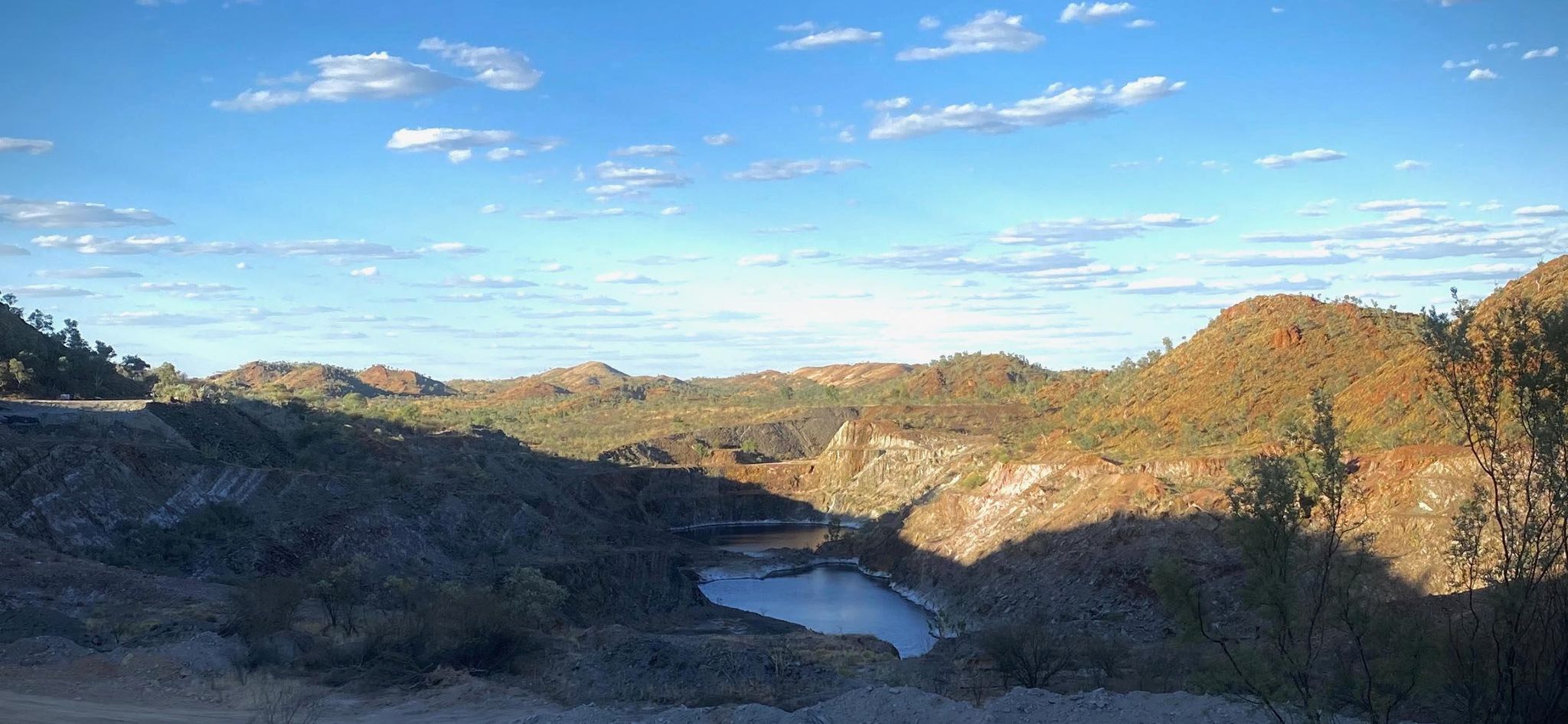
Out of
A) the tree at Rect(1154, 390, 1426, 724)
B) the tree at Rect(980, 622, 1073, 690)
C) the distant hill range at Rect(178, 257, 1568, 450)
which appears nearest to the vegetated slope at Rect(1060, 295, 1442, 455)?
the distant hill range at Rect(178, 257, 1568, 450)

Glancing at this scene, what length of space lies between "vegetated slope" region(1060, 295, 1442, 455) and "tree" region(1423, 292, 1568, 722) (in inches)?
902

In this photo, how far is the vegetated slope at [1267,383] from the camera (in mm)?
38219

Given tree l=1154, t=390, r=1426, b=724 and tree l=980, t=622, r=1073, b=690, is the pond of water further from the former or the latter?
tree l=1154, t=390, r=1426, b=724

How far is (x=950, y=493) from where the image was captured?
5547 cm

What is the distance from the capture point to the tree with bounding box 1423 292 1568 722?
511 inches

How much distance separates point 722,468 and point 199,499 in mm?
60260

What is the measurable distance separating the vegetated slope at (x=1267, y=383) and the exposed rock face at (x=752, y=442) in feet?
164

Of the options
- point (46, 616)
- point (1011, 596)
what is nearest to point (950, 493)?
point (1011, 596)

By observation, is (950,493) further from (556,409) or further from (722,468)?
(556,409)

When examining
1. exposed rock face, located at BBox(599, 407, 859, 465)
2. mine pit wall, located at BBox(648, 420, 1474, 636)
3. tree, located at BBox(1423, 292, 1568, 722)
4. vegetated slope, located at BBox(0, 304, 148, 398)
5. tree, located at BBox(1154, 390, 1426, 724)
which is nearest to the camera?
tree, located at BBox(1423, 292, 1568, 722)

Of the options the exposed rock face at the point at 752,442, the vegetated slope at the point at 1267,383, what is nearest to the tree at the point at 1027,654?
the vegetated slope at the point at 1267,383

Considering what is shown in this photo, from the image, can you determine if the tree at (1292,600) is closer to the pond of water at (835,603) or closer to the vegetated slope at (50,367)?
the pond of water at (835,603)

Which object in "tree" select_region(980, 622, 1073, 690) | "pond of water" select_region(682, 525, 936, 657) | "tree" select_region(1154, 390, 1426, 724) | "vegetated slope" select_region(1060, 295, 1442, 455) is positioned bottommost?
"pond of water" select_region(682, 525, 936, 657)

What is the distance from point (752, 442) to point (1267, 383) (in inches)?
2743
